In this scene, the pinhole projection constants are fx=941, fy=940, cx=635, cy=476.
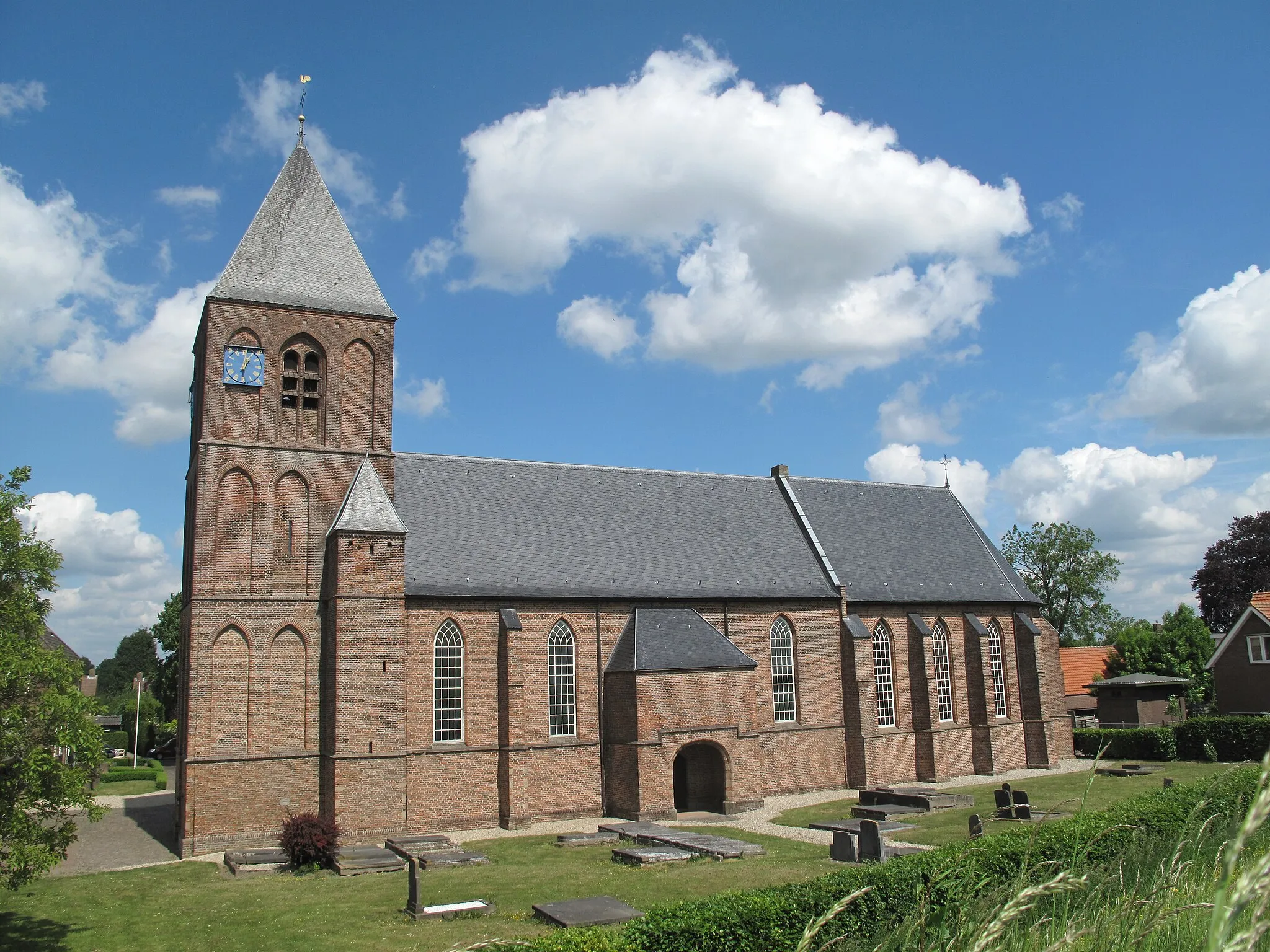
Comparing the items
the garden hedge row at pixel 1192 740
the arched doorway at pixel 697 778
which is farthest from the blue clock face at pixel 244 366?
the garden hedge row at pixel 1192 740

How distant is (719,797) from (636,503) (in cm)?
1084

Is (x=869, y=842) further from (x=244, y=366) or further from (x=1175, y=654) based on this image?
(x=1175, y=654)

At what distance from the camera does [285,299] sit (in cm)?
2925

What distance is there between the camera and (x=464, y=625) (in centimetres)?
2895

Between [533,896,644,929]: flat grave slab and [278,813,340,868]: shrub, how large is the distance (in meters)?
→ 7.73

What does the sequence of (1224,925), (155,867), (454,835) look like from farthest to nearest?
(454,835) < (155,867) < (1224,925)

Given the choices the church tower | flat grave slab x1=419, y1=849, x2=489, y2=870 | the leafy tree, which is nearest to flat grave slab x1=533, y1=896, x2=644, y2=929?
flat grave slab x1=419, y1=849, x2=489, y2=870

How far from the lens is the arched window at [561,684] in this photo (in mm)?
29828

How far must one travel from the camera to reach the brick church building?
26.6 m

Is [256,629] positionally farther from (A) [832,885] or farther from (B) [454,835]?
(A) [832,885]

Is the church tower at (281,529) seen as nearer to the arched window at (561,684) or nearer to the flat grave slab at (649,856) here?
the arched window at (561,684)

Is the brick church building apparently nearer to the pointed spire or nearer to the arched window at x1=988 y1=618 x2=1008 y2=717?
the pointed spire

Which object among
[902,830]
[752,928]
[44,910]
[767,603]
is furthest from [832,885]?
[767,603]

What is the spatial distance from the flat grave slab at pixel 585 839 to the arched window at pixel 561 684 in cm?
425
